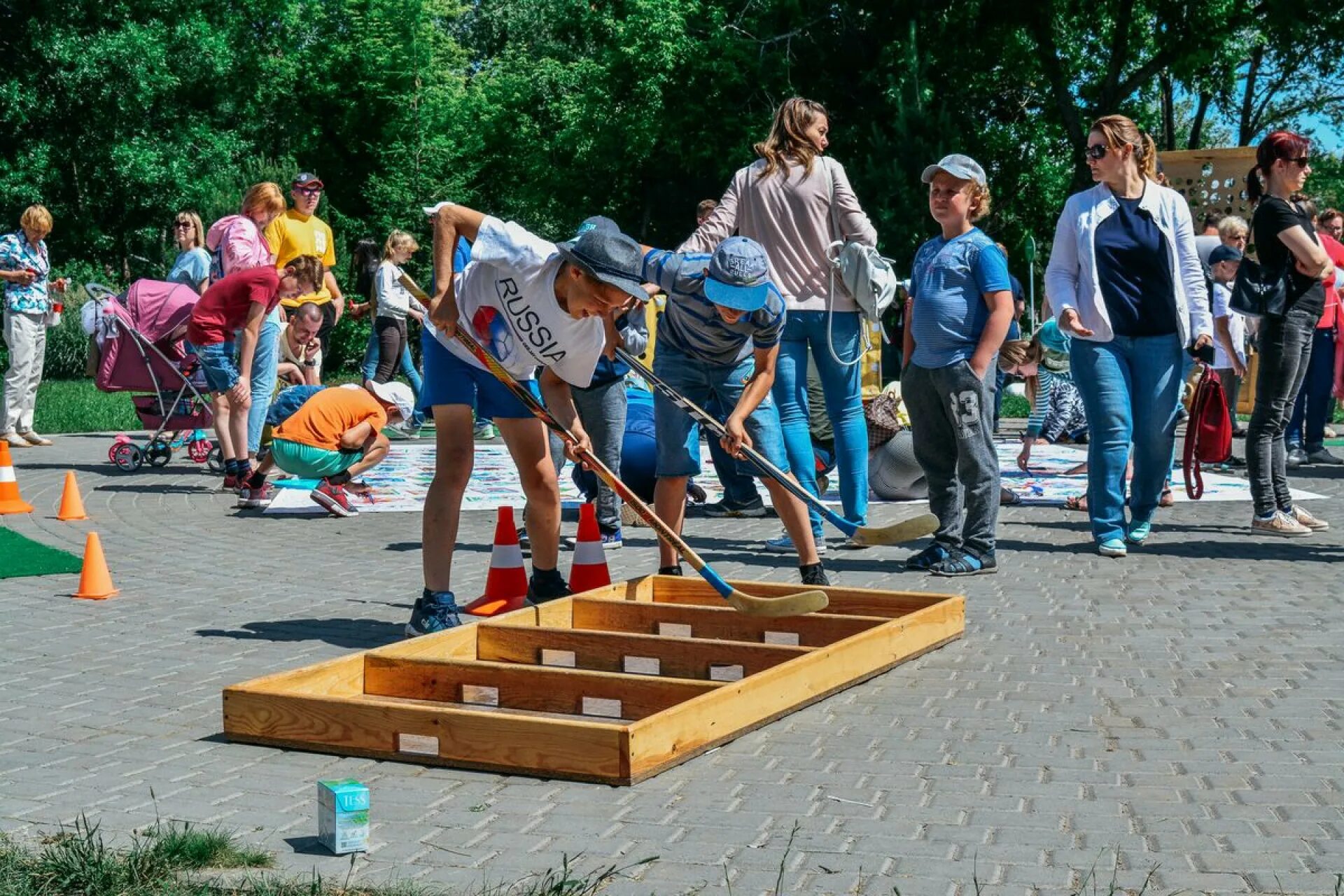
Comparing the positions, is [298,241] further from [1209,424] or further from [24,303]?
[1209,424]

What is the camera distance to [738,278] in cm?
644

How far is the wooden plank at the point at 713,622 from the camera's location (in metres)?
6.12

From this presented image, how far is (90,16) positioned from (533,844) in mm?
39064

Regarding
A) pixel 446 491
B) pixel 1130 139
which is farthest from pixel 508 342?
pixel 1130 139

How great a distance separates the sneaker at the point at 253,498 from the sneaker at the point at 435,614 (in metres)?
5.04

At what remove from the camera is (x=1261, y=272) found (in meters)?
9.30

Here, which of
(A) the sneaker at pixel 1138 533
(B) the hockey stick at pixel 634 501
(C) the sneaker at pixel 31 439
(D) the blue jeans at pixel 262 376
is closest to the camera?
(B) the hockey stick at pixel 634 501

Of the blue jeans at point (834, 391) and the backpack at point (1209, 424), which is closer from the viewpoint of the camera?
the blue jeans at point (834, 391)

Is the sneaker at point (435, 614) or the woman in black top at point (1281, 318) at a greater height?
the woman in black top at point (1281, 318)

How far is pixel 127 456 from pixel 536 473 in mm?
8097

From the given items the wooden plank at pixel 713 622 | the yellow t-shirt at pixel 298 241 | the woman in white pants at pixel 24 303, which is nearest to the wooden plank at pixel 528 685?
the wooden plank at pixel 713 622

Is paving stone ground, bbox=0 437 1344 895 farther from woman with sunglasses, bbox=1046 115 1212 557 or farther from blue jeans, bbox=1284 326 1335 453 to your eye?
blue jeans, bbox=1284 326 1335 453

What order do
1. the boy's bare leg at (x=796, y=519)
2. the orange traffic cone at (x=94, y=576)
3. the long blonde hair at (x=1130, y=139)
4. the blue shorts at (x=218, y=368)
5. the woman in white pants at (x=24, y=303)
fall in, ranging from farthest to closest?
the woman in white pants at (x=24, y=303) → the blue shorts at (x=218, y=368) → the long blonde hair at (x=1130, y=139) → the orange traffic cone at (x=94, y=576) → the boy's bare leg at (x=796, y=519)

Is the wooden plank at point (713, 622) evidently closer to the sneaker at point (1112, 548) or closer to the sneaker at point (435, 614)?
the sneaker at point (435, 614)
